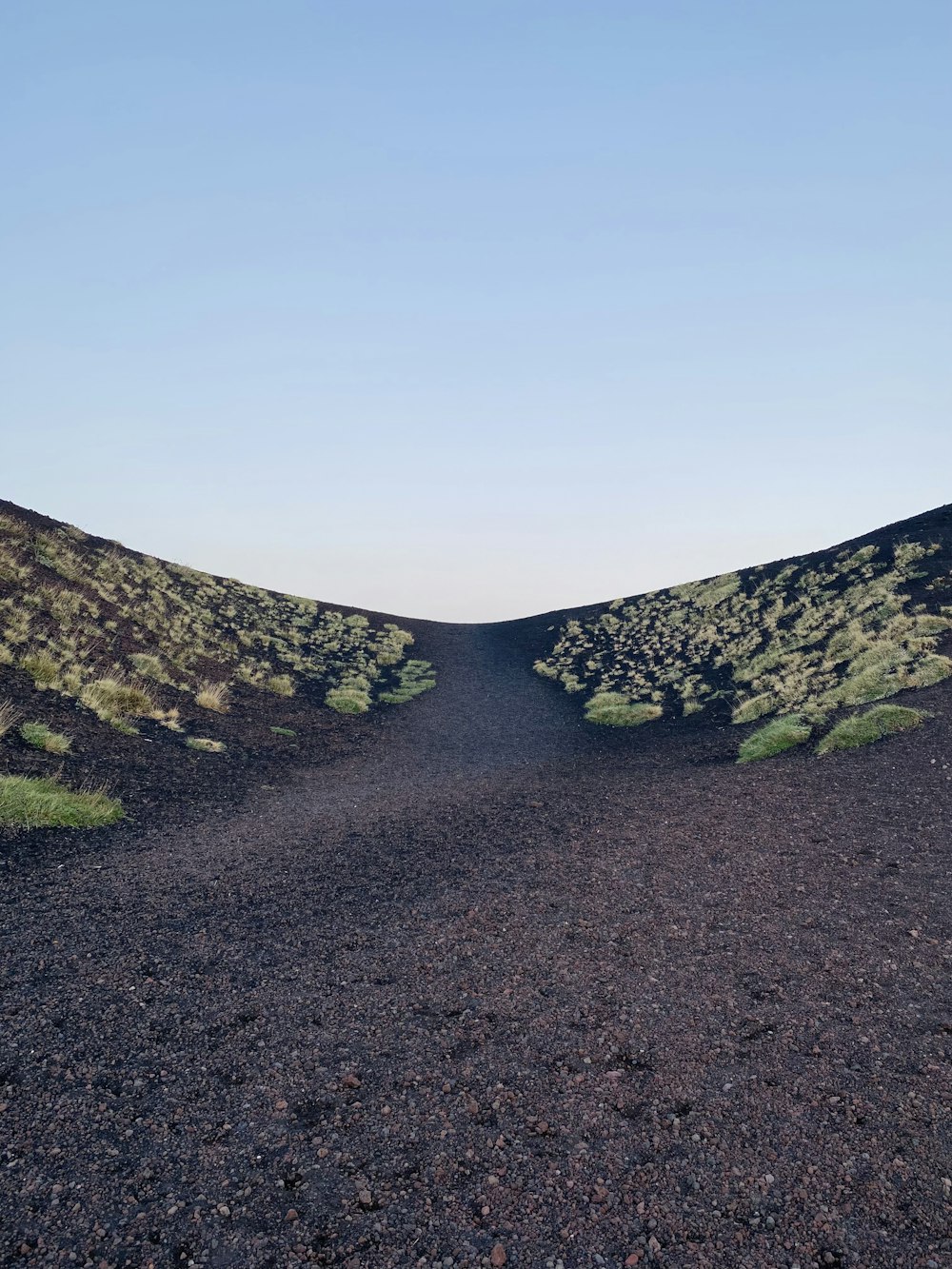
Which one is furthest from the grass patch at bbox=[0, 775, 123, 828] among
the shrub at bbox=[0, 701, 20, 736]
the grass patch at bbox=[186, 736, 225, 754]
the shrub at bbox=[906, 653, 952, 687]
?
the shrub at bbox=[906, 653, 952, 687]

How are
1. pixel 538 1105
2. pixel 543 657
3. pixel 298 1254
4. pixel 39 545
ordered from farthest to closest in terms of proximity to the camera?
pixel 543 657 → pixel 39 545 → pixel 538 1105 → pixel 298 1254

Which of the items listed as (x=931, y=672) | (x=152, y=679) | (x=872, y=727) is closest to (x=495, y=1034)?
(x=872, y=727)

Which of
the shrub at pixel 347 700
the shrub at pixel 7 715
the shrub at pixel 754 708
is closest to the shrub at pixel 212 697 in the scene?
the shrub at pixel 347 700

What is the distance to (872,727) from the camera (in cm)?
1382

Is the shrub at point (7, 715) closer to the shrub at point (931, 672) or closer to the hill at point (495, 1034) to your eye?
the hill at point (495, 1034)

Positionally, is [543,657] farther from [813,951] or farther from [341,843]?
[813,951]

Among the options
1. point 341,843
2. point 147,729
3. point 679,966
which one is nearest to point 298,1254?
point 679,966

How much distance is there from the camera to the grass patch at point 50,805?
10.5 meters

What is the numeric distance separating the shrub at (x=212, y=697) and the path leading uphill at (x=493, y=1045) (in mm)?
10282

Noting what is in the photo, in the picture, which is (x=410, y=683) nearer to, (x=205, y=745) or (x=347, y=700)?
(x=347, y=700)

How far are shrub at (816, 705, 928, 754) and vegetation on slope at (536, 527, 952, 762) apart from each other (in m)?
1.17

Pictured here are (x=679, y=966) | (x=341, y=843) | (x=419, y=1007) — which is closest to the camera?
(x=419, y=1007)

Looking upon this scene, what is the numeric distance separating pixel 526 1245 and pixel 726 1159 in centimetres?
140

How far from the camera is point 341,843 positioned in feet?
38.2
